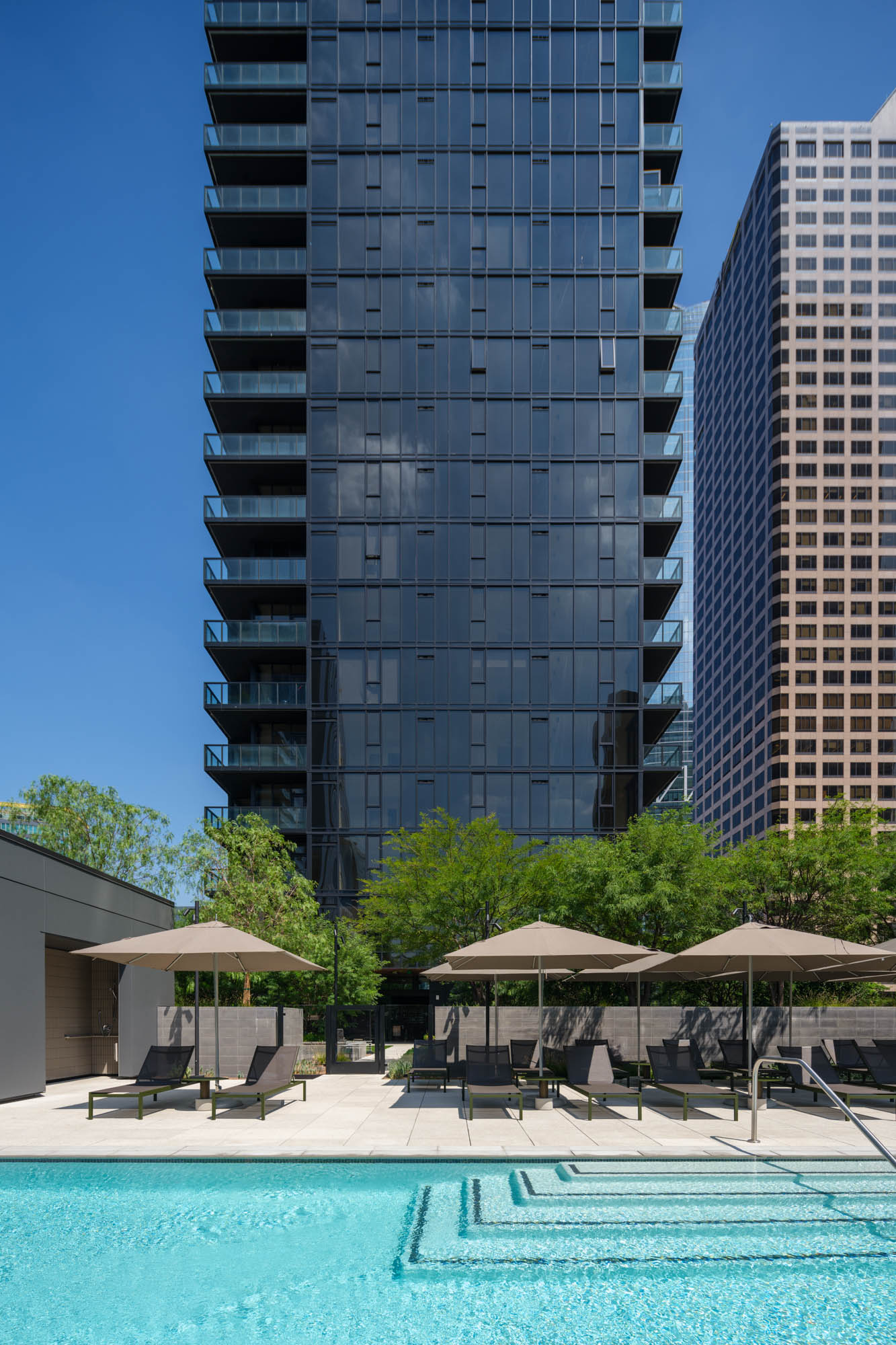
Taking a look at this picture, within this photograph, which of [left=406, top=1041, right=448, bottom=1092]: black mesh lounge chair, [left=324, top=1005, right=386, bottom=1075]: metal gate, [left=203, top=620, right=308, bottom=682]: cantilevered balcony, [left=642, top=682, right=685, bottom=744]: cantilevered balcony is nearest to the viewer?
[left=406, top=1041, right=448, bottom=1092]: black mesh lounge chair

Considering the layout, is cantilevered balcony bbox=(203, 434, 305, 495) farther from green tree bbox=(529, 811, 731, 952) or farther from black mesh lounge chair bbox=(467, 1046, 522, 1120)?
black mesh lounge chair bbox=(467, 1046, 522, 1120)

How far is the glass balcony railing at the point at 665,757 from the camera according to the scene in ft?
112

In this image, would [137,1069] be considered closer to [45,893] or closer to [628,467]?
[45,893]

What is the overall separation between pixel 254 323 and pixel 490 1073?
3151 centimetres

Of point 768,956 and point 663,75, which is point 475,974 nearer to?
point 768,956

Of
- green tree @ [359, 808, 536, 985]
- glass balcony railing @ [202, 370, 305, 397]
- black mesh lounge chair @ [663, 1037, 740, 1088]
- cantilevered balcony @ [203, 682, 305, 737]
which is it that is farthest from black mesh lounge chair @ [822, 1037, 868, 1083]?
glass balcony railing @ [202, 370, 305, 397]

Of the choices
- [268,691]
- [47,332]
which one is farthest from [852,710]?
[47,332]

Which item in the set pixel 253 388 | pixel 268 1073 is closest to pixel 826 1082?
pixel 268 1073

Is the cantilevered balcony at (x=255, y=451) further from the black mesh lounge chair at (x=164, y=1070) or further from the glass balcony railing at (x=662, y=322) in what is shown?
the black mesh lounge chair at (x=164, y=1070)

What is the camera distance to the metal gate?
19297 millimetres

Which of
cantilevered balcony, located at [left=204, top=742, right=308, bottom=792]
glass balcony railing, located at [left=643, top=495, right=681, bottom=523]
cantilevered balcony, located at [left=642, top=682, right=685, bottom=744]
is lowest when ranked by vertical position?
cantilevered balcony, located at [left=204, top=742, right=308, bottom=792]

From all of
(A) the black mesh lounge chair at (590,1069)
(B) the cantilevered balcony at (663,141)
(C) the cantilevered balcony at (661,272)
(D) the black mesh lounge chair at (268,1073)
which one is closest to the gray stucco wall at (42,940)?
(D) the black mesh lounge chair at (268,1073)

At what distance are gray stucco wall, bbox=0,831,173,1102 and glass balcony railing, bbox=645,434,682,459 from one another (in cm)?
2521

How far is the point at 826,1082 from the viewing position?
45.2ft
